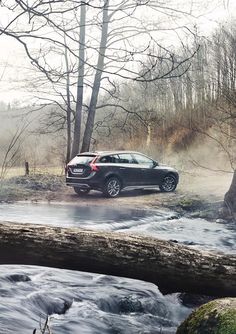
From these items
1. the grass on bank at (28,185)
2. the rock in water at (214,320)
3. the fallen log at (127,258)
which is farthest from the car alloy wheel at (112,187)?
the rock in water at (214,320)

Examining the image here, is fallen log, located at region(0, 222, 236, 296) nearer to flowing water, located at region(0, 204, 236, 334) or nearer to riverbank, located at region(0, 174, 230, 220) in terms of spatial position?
flowing water, located at region(0, 204, 236, 334)

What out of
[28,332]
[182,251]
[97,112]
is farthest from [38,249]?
[97,112]

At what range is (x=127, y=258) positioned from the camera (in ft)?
12.3

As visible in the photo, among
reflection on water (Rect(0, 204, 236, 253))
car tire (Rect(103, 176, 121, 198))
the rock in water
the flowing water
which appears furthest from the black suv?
the rock in water

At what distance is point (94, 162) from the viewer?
11.5 metres

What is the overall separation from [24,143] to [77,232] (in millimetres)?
9417

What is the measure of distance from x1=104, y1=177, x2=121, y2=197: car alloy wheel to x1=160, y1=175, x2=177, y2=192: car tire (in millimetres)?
1527

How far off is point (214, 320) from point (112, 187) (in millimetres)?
9127

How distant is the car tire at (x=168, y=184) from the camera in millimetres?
13008

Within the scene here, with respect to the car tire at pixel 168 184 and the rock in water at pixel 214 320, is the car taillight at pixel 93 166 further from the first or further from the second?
the rock in water at pixel 214 320

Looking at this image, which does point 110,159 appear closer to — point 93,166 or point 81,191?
point 93,166

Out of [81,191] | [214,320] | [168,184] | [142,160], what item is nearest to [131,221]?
[142,160]

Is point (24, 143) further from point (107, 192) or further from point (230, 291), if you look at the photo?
point (230, 291)

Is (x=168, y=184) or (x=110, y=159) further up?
(x=110, y=159)
